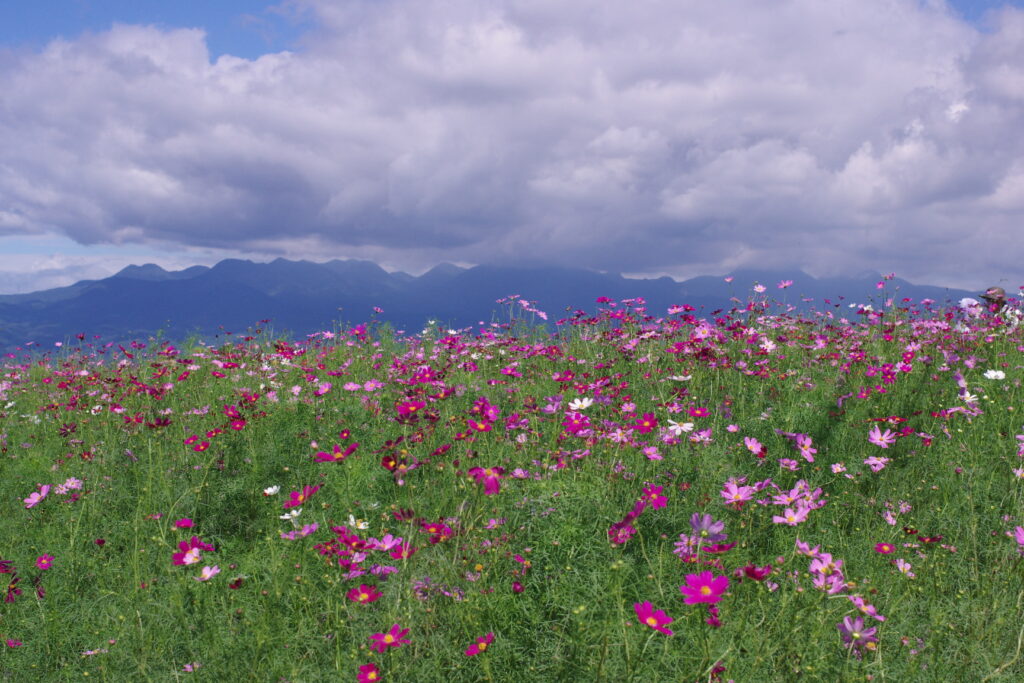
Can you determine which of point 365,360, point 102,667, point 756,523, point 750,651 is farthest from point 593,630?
point 365,360

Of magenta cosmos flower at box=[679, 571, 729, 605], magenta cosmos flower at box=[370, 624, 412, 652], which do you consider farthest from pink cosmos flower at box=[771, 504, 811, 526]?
magenta cosmos flower at box=[370, 624, 412, 652]

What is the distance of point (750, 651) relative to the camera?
70.9 inches

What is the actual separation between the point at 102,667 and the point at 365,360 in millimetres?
4267

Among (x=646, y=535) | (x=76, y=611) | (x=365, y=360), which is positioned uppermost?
(x=365, y=360)

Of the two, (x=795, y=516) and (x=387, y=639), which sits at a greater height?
(x=795, y=516)

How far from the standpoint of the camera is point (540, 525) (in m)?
2.58

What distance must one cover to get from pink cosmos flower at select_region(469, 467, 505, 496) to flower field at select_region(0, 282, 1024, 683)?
0.02 m

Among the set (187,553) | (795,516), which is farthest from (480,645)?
(795,516)

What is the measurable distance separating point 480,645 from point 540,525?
0.76 m

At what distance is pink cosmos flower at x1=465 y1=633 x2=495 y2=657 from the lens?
185cm

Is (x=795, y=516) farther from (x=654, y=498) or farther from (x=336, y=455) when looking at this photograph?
(x=336, y=455)

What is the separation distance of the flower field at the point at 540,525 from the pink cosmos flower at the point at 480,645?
41 millimetres

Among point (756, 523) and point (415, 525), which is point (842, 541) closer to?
point (756, 523)

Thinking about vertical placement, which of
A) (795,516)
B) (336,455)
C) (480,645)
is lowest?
(480,645)
